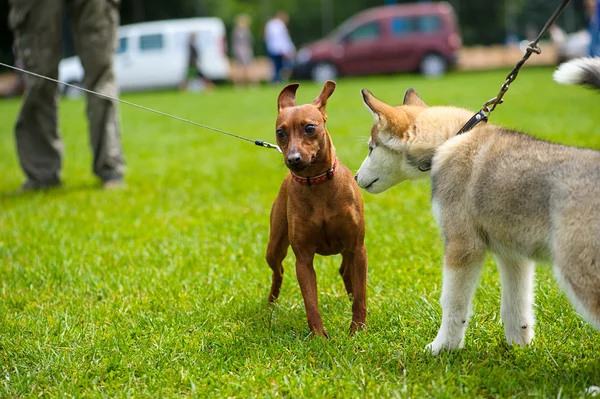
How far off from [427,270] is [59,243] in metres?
2.94

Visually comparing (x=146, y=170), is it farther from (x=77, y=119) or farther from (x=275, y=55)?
(x=275, y=55)

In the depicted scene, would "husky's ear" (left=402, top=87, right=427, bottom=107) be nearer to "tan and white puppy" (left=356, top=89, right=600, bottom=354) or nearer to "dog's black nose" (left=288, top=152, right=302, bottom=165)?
"tan and white puppy" (left=356, top=89, right=600, bottom=354)

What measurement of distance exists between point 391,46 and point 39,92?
2060 cm

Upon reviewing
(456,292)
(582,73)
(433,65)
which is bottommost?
(433,65)

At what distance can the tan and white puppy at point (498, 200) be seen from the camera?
249cm

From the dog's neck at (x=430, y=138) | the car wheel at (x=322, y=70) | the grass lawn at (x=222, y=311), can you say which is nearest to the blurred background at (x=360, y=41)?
the car wheel at (x=322, y=70)

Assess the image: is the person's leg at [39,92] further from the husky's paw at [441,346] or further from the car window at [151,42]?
the car window at [151,42]

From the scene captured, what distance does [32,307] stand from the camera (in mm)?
3955

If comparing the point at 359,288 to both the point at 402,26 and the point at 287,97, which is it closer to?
the point at 287,97

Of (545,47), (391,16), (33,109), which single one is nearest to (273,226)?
(33,109)

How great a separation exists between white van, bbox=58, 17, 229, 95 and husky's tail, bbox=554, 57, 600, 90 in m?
25.2

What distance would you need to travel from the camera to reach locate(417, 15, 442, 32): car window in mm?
25609

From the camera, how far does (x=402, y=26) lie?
84.3 feet

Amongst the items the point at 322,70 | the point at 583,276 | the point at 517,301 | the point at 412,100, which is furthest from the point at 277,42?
the point at 583,276
